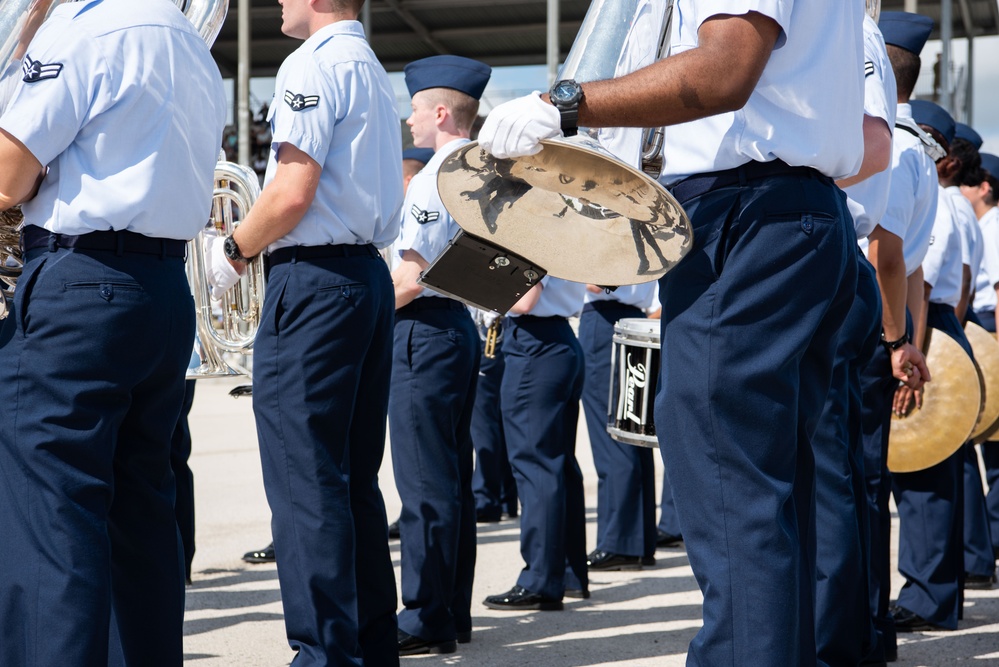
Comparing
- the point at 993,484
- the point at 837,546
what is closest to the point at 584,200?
the point at 837,546

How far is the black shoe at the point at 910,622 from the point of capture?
457 centimetres

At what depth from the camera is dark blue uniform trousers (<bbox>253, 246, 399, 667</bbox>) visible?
3.35 m

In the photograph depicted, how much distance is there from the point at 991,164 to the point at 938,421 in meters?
3.34

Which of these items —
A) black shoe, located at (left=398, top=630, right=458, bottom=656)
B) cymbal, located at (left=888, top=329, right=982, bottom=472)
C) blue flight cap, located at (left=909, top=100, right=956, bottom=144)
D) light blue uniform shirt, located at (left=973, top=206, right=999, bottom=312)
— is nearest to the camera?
black shoe, located at (left=398, top=630, right=458, bottom=656)

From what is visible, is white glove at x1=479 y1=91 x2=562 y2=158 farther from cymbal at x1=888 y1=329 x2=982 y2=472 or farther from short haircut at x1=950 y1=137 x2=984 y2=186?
short haircut at x1=950 y1=137 x2=984 y2=186

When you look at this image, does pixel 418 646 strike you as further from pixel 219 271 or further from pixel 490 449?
pixel 490 449

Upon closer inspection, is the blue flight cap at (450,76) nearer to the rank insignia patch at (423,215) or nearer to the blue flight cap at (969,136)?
the rank insignia patch at (423,215)

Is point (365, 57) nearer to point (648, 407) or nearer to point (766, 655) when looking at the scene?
point (648, 407)

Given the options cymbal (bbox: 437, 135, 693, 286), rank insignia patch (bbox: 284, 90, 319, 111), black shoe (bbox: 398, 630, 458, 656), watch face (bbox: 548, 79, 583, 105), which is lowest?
black shoe (bbox: 398, 630, 458, 656)

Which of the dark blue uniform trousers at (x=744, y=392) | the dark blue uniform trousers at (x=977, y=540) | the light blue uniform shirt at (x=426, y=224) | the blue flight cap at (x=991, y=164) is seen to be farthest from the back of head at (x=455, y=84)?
the blue flight cap at (x=991, y=164)

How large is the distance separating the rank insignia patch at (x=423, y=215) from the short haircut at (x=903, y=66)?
5.47ft

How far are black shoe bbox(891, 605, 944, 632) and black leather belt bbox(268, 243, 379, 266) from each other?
8.20ft

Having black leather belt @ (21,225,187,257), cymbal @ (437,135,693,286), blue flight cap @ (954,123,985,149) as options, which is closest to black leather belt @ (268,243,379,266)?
black leather belt @ (21,225,187,257)

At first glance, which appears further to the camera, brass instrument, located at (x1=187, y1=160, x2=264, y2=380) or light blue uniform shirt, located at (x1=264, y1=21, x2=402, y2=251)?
brass instrument, located at (x1=187, y1=160, x2=264, y2=380)
